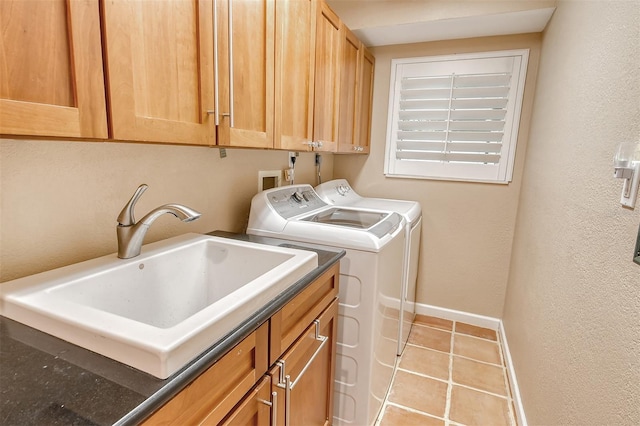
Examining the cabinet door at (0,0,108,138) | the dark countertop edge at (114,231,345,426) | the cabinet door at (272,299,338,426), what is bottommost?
the cabinet door at (272,299,338,426)

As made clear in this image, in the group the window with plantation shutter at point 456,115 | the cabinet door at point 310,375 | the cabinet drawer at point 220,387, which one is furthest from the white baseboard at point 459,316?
the cabinet drawer at point 220,387

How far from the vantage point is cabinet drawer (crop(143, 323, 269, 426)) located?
1.95ft

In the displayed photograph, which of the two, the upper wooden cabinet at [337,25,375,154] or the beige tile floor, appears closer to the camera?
→ the beige tile floor

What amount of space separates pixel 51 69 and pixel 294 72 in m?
0.96

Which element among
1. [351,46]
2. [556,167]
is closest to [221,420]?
[556,167]

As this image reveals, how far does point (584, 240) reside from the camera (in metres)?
1.07

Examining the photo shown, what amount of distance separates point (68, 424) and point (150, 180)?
92 cm

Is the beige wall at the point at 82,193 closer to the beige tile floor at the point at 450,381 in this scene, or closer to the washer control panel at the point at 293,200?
the washer control panel at the point at 293,200

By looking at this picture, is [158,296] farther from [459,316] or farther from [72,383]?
[459,316]

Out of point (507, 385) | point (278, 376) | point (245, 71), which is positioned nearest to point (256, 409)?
point (278, 376)

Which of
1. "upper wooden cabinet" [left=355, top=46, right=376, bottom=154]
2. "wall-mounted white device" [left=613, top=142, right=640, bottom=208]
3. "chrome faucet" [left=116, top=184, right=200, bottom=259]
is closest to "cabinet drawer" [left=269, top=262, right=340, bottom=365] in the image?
"chrome faucet" [left=116, top=184, right=200, bottom=259]

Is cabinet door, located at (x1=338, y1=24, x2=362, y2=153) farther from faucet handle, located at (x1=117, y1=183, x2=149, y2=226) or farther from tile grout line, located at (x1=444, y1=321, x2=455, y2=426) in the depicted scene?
tile grout line, located at (x1=444, y1=321, x2=455, y2=426)

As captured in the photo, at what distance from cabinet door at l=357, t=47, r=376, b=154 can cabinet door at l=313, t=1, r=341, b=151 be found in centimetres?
51

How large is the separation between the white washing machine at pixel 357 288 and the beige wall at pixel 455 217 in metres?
0.98
